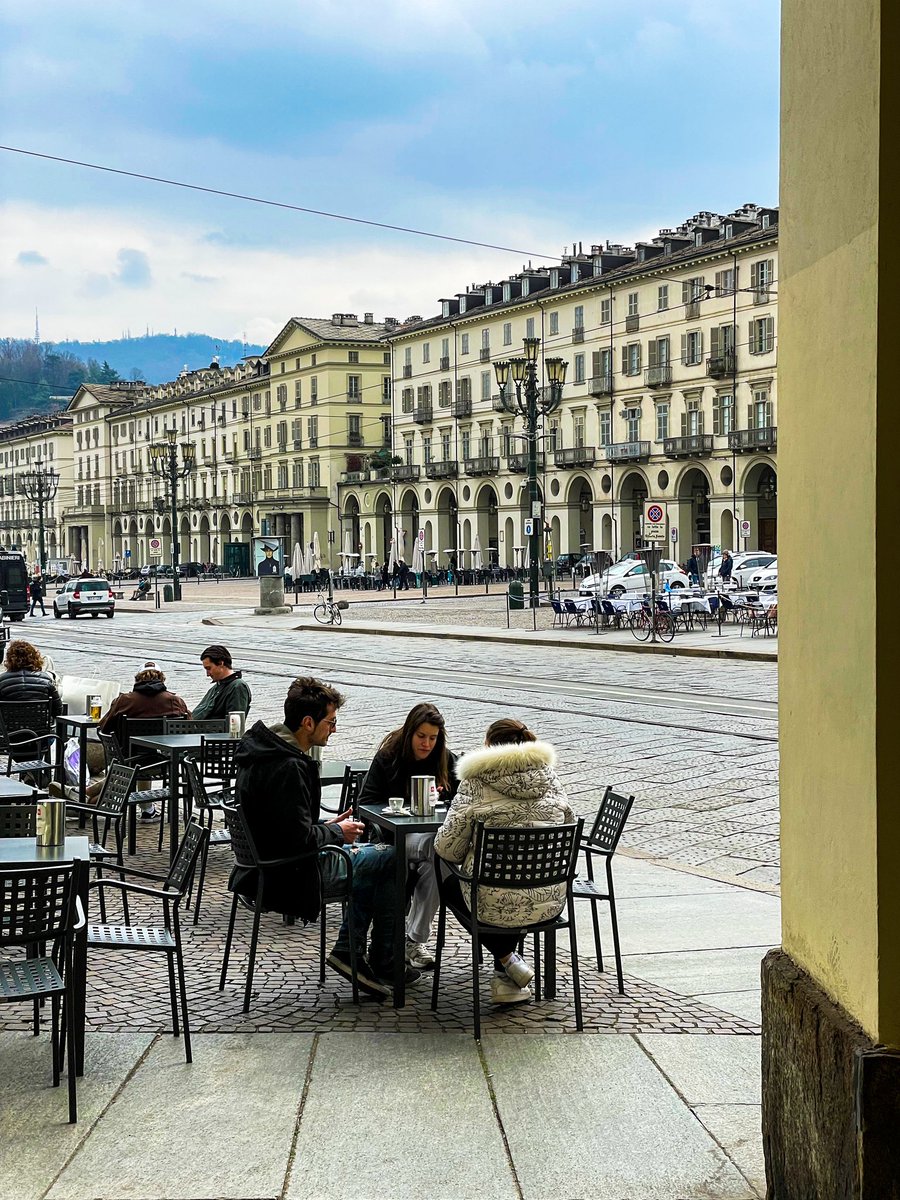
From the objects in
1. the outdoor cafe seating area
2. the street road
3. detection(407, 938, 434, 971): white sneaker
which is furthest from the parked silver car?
detection(407, 938, 434, 971): white sneaker

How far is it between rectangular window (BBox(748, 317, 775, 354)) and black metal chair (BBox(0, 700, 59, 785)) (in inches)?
2002

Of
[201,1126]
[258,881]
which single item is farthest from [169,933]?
[201,1126]

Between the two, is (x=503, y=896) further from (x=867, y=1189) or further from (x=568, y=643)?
(x=568, y=643)

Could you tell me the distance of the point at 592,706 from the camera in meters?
15.9

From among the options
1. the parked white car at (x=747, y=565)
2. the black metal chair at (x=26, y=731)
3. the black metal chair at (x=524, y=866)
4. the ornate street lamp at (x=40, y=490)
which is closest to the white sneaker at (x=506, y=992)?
the black metal chair at (x=524, y=866)

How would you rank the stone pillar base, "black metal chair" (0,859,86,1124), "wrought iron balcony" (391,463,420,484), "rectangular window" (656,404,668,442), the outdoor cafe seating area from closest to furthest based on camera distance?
the stone pillar base, "black metal chair" (0,859,86,1124), the outdoor cafe seating area, "rectangular window" (656,404,668,442), "wrought iron balcony" (391,463,420,484)

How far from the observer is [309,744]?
5754mm

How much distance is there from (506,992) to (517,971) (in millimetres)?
89

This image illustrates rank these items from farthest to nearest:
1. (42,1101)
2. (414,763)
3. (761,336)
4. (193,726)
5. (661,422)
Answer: (661,422) < (761,336) < (193,726) < (414,763) < (42,1101)

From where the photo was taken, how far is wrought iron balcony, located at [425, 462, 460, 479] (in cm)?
8093

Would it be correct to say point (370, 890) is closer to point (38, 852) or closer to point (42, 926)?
point (38, 852)

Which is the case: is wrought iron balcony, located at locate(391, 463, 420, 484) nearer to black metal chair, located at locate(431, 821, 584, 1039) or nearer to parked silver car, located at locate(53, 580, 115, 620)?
parked silver car, located at locate(53, 580, 115, 620)

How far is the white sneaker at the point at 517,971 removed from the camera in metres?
5.31

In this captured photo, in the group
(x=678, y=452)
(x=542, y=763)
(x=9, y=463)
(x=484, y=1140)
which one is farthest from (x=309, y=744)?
(x=9, y=463)
